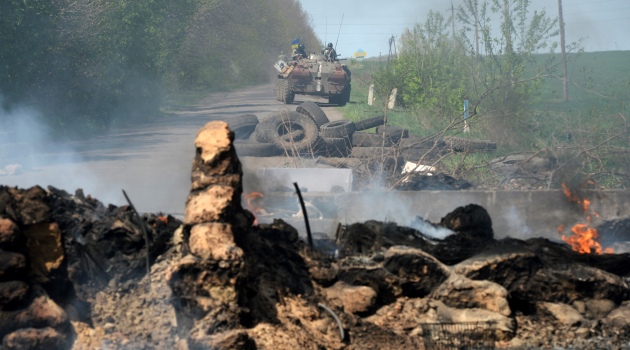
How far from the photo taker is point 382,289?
6.67 meters

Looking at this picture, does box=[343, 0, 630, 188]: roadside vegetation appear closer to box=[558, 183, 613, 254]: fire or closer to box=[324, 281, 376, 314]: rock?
box=[558, 183, 613, 254]: fire

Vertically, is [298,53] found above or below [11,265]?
above

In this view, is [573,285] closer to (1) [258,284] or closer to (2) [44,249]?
(1) [258,284]

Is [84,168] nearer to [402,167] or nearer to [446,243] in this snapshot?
[402,167]

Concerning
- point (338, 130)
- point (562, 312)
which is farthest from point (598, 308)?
point (338, 130)

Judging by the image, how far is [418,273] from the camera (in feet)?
22.1

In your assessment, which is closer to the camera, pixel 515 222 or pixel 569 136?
pixel 515 222

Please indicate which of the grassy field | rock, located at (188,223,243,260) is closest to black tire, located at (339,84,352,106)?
the grassy field

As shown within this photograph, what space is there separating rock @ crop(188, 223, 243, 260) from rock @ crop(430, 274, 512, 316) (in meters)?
1.80

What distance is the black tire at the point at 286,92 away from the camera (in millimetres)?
33625

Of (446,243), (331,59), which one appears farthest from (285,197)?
(331,59)

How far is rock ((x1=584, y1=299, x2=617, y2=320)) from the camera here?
677 centimetres

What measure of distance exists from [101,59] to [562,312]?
77.6ft

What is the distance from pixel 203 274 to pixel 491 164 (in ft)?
32.9
